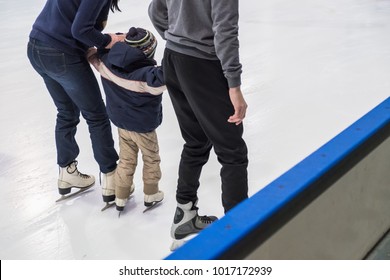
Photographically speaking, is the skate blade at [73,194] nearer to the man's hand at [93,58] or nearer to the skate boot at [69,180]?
the skate boot at [69,180]

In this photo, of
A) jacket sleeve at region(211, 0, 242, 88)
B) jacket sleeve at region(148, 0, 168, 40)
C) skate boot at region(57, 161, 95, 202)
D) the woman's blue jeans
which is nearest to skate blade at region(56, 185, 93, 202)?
skate boot at region(57, 161, 95, 202)

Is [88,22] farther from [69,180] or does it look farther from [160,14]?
[69,180]

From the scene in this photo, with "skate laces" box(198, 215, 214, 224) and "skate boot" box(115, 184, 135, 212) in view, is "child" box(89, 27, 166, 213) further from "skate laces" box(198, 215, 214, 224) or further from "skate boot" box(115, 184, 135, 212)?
"skate laces" box(198, 215, 214, 224)

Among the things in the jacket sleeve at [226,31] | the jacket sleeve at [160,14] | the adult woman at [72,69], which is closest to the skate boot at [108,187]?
the adult woman at [72,69]

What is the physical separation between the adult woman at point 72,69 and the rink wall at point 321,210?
2.96 feet

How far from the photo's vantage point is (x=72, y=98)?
1703mm

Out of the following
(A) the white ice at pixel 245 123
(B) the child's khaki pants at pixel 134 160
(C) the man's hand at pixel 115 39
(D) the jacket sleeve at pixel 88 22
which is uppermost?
(D) the jacket sleeve at pixel 88 22

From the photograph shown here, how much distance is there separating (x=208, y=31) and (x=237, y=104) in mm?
215

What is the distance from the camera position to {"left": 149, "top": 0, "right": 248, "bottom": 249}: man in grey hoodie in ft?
3.85

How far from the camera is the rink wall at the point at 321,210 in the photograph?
2.46ft

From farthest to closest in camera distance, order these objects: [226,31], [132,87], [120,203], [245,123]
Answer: [245,123] → [120,203] → [132,87] → [226,31]

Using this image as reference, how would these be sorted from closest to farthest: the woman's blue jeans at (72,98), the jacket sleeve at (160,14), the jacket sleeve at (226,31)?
the jacket sleeve at (226,31) < the jacket sleeve at (160,14) < the woman's blue jeans at (72,98)

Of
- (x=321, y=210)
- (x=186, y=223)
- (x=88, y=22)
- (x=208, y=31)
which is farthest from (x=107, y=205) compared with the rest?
(x=321, y=210)
